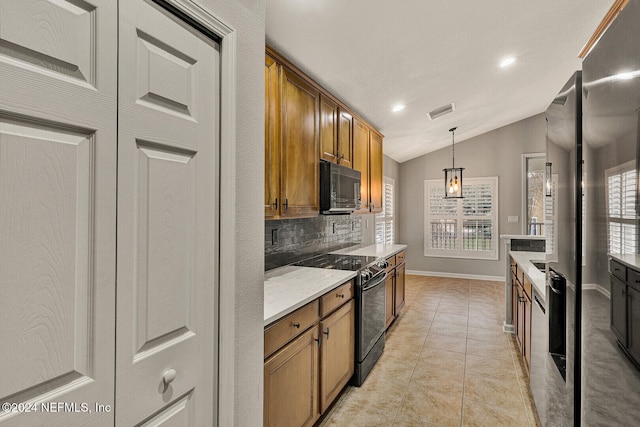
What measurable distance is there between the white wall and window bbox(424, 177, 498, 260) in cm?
604

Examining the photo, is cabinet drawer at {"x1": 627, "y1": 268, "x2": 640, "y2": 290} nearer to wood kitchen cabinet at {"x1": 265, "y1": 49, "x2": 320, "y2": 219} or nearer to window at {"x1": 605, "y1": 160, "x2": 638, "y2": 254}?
window at {"x1": 605, "y1": 160, "x2": 638, "y2": 254}

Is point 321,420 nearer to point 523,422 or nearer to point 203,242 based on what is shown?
point 523,422

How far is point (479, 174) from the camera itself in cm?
652

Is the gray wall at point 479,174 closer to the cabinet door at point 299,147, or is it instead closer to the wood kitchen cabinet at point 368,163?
the wood kitchen cabinet at point 368,163

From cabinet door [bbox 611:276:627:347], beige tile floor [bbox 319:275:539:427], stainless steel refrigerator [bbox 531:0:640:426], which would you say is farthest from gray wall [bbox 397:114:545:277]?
cabinet door [bbox 611:276:627:347]

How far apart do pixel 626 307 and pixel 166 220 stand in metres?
1.05

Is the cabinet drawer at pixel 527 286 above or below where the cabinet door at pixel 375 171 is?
below

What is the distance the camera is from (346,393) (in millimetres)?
2506

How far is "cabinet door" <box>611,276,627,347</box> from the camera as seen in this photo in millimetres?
651

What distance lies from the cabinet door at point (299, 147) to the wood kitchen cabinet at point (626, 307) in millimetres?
1750

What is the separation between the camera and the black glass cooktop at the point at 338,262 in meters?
2.75

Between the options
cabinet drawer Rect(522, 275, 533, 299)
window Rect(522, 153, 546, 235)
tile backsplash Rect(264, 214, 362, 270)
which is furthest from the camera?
window Rect(522, 153, 546, 235)

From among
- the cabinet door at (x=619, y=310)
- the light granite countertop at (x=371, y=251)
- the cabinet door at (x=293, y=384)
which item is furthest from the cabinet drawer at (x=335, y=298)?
the cabinet door at (x=619, y=310)

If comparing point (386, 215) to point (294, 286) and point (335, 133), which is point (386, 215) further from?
point (294, 286)
